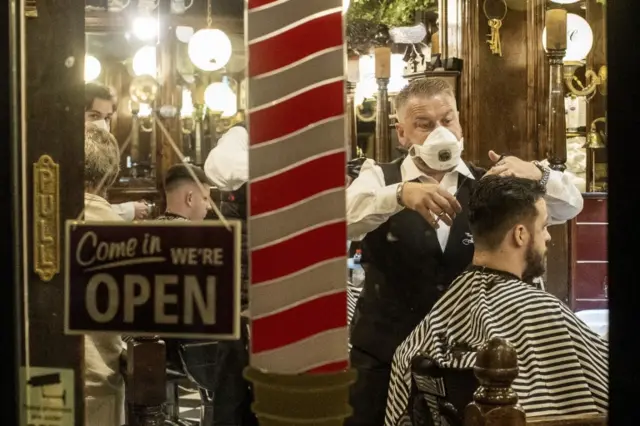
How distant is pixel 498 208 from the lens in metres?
2.78

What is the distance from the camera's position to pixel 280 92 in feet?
4.99

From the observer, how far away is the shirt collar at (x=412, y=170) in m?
2.98

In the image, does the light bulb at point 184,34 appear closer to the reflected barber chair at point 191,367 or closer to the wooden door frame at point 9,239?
the reflected barber chair at point 191,367

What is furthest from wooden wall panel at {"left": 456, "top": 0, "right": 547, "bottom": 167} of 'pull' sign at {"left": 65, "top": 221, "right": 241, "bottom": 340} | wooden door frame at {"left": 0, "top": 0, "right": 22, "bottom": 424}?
wooden door frame at {"left": 0, "top": 0, "right": 22, "bottom": 424}

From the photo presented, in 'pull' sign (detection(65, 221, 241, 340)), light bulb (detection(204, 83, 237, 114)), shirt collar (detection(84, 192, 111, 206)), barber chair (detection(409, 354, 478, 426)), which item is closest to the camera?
'pull' sign (detection(65, 221, 241, 340))

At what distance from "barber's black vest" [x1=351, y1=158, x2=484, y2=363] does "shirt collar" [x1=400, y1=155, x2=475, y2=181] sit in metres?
0.04

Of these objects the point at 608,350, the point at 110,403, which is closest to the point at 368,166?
the point at 110,403

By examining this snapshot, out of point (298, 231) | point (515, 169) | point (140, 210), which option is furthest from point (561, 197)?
point (298, 231)

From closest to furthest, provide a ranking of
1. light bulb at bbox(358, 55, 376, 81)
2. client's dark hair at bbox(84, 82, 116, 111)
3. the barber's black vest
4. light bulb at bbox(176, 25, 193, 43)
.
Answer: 1. the barber's black vest
2. client's dark hair at bbox(84, 82, 116, 111)
3. light bulb at bbox(176, 25, 193, 43)
4. light bulb at bbox(358, 55, 376, 81)

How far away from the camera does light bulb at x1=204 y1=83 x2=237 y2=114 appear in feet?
19.6

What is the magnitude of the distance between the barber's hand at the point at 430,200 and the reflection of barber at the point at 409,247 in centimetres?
21

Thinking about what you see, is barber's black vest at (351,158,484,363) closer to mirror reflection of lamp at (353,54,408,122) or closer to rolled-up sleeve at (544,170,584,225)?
rolled-up sleeve at (544,170,584,225)

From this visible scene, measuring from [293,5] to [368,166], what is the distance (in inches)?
60.7

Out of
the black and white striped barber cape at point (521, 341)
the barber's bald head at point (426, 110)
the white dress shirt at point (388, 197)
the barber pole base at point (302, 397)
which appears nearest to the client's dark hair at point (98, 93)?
the white dress shirt at point (388, 197)
